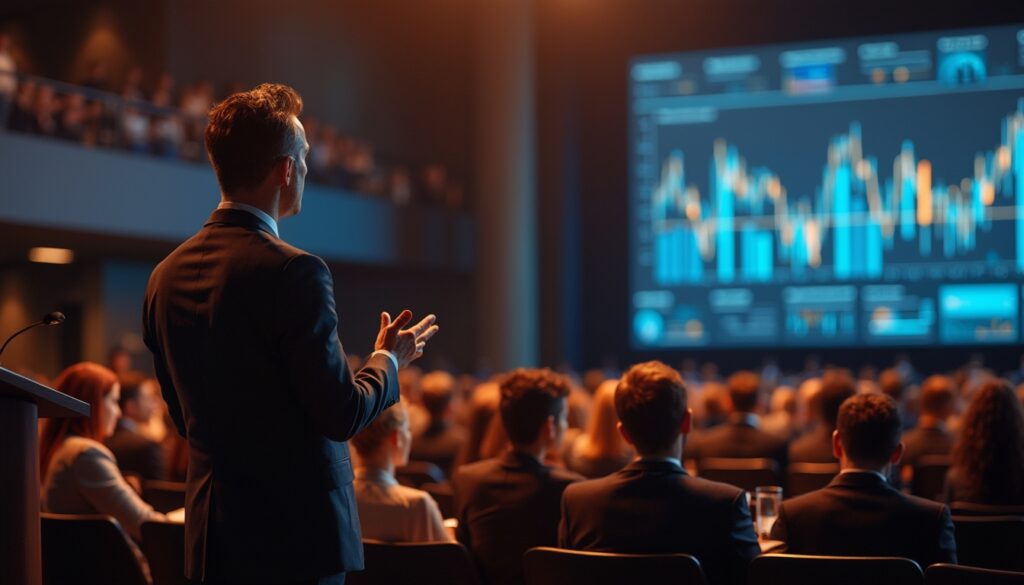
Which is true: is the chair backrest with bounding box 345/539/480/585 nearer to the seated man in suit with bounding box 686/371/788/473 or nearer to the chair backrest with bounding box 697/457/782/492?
the chair backrest with bounding box 697/457/782/492

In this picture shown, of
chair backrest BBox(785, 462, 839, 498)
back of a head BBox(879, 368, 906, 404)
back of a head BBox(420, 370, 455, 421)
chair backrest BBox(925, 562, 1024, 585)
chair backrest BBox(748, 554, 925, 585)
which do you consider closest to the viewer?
chair backrest BBox(925, 562, 1024, 585)

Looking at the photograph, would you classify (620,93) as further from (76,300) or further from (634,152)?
(76,300)

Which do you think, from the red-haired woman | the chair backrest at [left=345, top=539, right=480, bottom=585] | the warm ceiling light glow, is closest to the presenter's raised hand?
the chair backrest at [left=345, top=539, right=480, bottom=585]

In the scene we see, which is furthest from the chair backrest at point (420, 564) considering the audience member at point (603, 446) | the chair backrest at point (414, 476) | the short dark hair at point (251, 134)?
the chair backrest at point (414, 476)

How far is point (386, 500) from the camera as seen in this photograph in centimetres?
349

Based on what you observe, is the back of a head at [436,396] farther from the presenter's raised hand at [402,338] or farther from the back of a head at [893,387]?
the presenter's raised hand at [402,338]

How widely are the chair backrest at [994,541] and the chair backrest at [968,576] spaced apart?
1107 millimetres

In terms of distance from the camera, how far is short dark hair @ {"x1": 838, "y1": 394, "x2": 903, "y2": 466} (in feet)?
10.6

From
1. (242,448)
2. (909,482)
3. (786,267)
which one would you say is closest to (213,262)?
(242,448)

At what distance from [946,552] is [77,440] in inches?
107

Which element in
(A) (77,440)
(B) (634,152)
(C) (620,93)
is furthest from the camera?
(C) (620,93)

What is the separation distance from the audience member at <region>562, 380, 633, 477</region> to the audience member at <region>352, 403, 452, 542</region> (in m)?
1.59

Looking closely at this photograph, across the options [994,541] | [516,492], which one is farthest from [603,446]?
[994,541]

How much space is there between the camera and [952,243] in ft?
42.4
